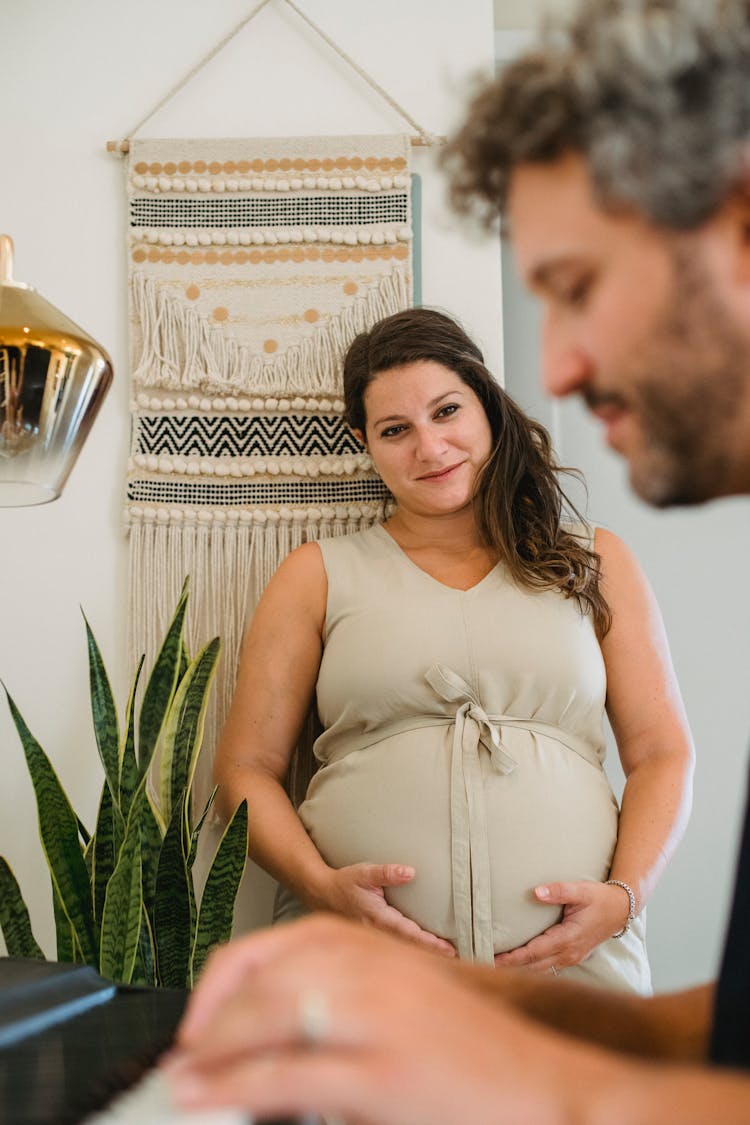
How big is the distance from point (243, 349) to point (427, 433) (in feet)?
1.64

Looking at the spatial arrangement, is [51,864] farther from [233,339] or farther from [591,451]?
[591,451]

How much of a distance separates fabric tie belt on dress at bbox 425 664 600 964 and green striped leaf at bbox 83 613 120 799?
1.88 ft

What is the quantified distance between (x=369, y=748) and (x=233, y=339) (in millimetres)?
923

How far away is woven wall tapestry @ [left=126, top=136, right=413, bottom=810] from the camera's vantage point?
226 cm

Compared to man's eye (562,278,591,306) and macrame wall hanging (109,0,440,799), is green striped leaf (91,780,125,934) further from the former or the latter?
man's eye (562,278,591,306)

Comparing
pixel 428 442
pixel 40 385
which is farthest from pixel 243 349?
pixel 40 385

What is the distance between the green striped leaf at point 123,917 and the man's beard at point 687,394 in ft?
3.84

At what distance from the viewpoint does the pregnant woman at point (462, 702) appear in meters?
1.79

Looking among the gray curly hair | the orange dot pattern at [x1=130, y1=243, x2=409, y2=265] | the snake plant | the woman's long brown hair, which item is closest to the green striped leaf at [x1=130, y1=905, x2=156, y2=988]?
the snake plant

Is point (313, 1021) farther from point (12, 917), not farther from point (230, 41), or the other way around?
point (230, 41)

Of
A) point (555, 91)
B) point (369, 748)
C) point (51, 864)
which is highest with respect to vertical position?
point (555, 91)

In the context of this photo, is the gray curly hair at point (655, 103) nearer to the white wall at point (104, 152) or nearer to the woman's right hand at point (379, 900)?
the woman's right hand at point (379, 900)

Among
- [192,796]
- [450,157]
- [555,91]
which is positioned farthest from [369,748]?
[555,91]

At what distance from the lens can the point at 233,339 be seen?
2.29m
